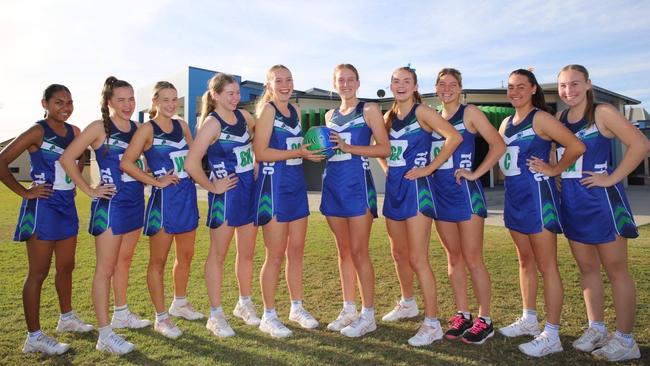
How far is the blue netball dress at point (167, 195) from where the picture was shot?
411 cm

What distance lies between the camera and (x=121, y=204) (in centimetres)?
395

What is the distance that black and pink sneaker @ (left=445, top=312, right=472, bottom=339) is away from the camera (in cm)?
388

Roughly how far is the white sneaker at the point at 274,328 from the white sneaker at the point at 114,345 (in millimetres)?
1157

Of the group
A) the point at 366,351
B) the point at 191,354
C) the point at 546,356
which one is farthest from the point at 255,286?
the point at 546,356

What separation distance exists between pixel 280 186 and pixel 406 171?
119 cm

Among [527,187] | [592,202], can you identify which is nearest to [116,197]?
[527,187]

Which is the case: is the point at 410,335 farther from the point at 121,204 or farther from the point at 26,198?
the point at 26,198

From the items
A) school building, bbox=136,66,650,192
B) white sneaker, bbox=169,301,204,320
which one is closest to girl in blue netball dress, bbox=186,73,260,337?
white sneaker, bbox=169,301,204,320

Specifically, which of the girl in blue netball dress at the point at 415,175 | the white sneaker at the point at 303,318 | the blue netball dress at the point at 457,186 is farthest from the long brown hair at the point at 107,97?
the blue netball dress at the point at 457,186

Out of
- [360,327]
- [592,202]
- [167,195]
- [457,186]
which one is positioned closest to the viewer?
[592,202]

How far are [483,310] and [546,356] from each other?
60cm

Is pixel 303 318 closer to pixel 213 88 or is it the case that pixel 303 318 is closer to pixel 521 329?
pixel 521 329

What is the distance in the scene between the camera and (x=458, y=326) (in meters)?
3.92

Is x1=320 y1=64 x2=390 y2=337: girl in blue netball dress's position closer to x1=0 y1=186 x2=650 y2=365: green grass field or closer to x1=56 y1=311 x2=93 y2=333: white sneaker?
x1=0 y1=186 x2=650 y2=365: green grass field
